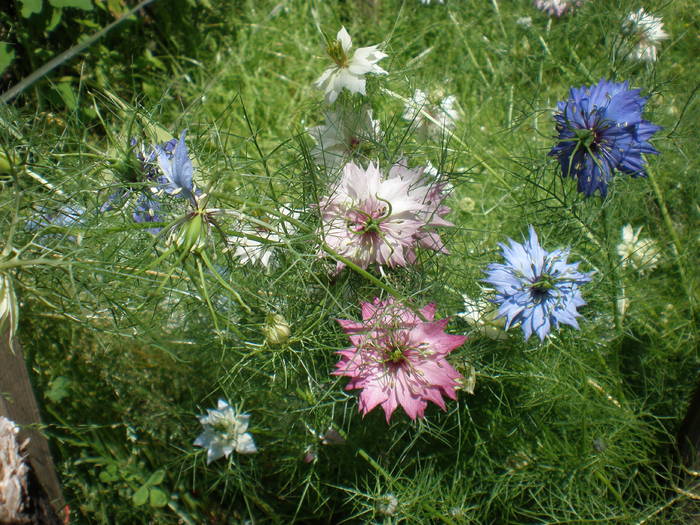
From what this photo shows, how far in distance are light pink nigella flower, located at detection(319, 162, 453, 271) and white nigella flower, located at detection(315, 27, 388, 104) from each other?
187 millimetres

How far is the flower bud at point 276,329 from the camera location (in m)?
0.92

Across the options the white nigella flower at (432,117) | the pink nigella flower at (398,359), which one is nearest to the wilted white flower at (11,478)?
the pink nigella flower at (398,359)

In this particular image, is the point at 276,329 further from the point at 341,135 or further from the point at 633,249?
the point at 633,249

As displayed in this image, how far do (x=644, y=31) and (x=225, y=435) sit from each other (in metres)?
1.27

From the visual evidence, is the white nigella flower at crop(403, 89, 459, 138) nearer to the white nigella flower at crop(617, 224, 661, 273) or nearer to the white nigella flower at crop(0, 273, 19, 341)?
the white nigella flower at crop(617, 224, 661, 273)

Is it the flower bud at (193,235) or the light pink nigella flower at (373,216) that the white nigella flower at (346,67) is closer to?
the light pink nigella flower at (373,216)

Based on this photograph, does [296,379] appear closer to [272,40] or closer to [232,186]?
[232,186]

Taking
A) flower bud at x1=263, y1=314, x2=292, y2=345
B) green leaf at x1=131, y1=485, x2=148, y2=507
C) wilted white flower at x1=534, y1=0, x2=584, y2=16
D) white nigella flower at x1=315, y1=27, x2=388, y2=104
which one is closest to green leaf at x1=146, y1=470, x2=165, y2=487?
green leaf at x1=131, y1=485, x2=148, y2=507

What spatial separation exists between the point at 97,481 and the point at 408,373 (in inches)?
36.3

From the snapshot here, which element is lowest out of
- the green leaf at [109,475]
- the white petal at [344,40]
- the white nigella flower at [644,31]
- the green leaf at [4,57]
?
the green leaf at [109,475]

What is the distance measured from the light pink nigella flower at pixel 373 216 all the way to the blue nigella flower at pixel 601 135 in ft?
0.82

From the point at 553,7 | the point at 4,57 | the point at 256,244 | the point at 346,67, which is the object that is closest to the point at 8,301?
the point at 256,244

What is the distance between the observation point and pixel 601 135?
0.92m

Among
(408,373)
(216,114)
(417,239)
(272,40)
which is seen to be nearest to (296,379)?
(408,373)
